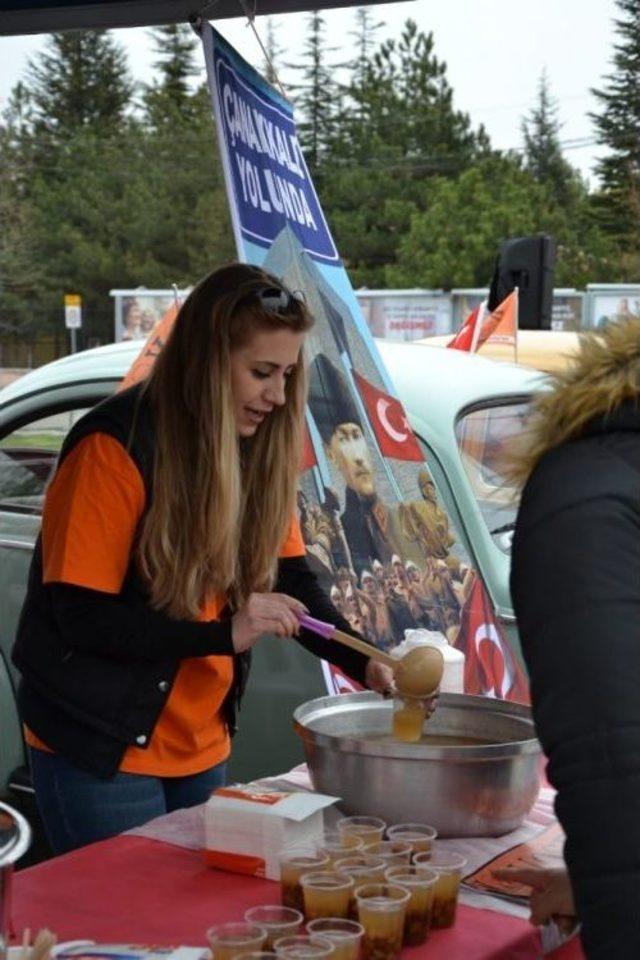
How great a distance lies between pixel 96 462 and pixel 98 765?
61 cm

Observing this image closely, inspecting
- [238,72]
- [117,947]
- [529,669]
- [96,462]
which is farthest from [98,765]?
[238,72]

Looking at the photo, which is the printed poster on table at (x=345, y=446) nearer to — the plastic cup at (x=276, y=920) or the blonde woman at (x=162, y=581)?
the blonde woman at (x=162, y=581)

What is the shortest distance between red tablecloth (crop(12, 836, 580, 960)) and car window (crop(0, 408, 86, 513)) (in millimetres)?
2653

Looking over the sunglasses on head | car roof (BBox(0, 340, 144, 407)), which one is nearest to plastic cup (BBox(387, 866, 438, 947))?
the sunglasses on head

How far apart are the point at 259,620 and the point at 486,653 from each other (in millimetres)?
1464

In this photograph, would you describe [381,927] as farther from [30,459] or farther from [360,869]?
[30,459]

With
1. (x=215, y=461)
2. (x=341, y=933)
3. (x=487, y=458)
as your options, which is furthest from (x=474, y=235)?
(x=341, y=933)

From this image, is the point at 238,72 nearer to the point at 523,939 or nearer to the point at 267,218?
the point at 267,218

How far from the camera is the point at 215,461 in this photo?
284cm

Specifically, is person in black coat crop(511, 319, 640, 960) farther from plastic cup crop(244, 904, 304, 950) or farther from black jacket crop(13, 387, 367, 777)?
black jacket crop(13, 387, 367, 777)

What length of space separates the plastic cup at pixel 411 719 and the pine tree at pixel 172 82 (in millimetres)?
60300

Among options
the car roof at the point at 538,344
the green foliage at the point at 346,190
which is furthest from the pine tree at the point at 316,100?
the car roof at the point at 538,344

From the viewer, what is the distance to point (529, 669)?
156 centimetres

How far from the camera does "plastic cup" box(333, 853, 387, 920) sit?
205 centimetres
